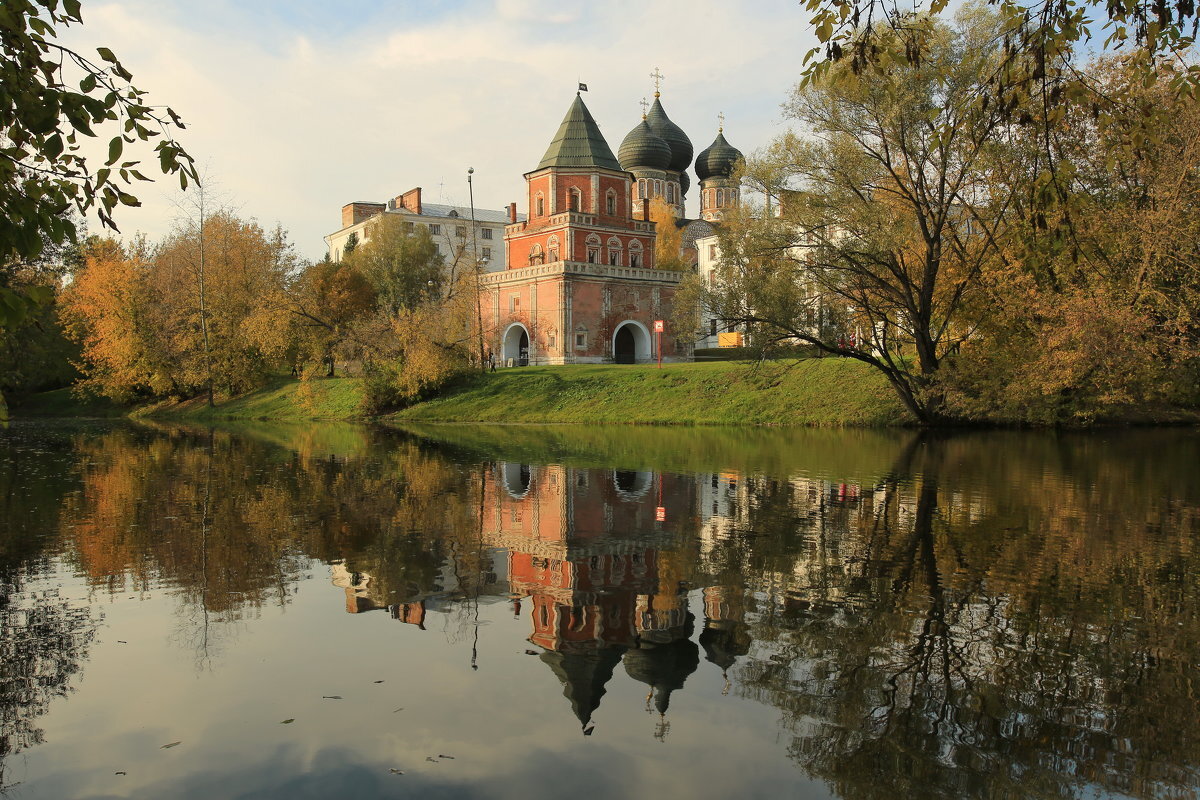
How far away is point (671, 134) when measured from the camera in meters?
77.9

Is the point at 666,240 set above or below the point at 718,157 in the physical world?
below

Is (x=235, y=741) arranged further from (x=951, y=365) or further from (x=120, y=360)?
(x=120, y=360)

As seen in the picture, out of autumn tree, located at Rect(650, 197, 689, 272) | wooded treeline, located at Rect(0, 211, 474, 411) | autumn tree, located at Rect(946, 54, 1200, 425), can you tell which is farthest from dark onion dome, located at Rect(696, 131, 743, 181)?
autumn tree, located at Rect(946, 54, 1200, 425)

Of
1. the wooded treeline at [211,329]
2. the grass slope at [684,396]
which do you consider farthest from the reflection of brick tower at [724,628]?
the wooded treeline at [211,329]

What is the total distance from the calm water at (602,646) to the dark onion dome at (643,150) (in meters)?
64.9

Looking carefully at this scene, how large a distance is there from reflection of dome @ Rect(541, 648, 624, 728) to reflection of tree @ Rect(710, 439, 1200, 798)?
798 mm

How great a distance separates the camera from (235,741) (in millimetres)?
4730

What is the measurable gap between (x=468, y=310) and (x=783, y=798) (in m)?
37.3

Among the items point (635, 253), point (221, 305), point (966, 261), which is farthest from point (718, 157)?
point (966, 261)

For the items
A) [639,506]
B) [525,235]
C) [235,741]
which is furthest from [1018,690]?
[525,235]

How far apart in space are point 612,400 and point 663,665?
103ft

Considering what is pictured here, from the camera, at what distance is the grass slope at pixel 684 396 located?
31688 millimetres

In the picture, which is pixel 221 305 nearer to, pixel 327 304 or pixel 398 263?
pixel 327 304

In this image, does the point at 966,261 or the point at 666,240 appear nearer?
the point at 966,261
